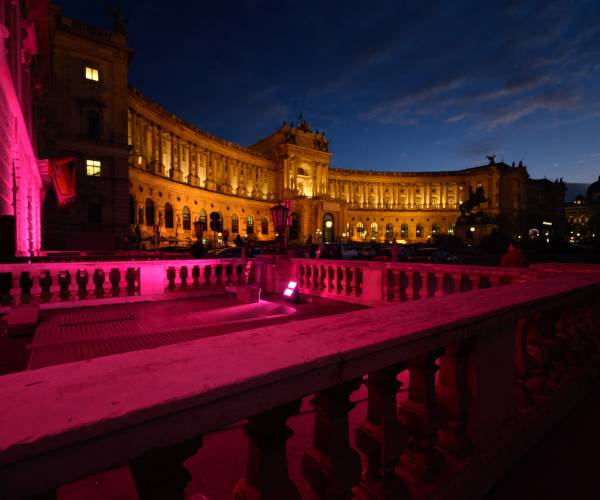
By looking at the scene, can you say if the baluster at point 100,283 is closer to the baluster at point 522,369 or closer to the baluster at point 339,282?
the baluster at point 339,282

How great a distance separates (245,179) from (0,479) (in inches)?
2657

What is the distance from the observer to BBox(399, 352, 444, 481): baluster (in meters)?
1.91

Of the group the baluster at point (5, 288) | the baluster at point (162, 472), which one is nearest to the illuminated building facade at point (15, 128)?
the baluster at point (5, 288)

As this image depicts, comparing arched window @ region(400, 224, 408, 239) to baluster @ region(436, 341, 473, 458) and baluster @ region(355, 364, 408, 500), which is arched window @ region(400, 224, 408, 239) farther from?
baluster @ region(355, 364, 408, 500)

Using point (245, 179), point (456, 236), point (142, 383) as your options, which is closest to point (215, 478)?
point (142, 383)

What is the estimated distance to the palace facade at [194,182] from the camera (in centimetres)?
3022

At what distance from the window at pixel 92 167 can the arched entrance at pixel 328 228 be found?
1745 inches

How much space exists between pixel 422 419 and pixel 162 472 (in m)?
1.38

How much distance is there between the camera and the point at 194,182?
5369cm

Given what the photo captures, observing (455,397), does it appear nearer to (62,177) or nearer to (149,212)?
(62,177)

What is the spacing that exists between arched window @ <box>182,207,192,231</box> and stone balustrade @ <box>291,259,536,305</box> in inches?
1634

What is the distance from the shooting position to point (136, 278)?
28.2 feet

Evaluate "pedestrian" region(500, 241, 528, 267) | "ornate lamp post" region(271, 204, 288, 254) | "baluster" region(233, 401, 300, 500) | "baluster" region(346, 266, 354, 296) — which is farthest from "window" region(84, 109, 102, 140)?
"baluster" region(233, 401, 300, 500)

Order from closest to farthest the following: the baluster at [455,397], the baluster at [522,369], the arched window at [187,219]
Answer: the baluster at [455,397]
the baluster at [522,369]
the arched window at [187,219]
